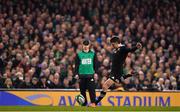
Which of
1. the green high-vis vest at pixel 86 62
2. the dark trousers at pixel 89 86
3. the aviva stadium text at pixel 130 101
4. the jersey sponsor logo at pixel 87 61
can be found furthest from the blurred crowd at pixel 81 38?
the jersey sponsor logo at pixel 87 61

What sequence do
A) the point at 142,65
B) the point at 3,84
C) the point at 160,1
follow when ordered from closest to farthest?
the point at 3,84 → the point at 142,65 → the point at 160,1

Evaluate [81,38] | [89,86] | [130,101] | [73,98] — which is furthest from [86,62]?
[81,38]

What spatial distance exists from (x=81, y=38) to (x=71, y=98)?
450cm

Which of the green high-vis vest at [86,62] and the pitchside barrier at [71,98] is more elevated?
the green high-vis vest at [86,62]

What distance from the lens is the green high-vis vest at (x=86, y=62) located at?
770 inches

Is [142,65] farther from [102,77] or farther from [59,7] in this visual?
[59,7]

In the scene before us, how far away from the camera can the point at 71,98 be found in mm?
23031

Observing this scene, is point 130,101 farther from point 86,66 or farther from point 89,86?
point 86,66

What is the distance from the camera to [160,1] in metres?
32.5

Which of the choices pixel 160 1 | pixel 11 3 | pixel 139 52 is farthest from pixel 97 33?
pixel 160 1

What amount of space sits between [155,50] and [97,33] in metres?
2.75

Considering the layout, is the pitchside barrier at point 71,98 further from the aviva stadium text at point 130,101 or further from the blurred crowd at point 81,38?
the blurred crowd at point 81,38

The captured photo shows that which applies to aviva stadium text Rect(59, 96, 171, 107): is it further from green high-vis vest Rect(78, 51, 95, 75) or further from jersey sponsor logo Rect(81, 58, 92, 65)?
jersey sponsor logo Rect(81, 58, 92, 65)

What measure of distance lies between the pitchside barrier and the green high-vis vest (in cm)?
347
